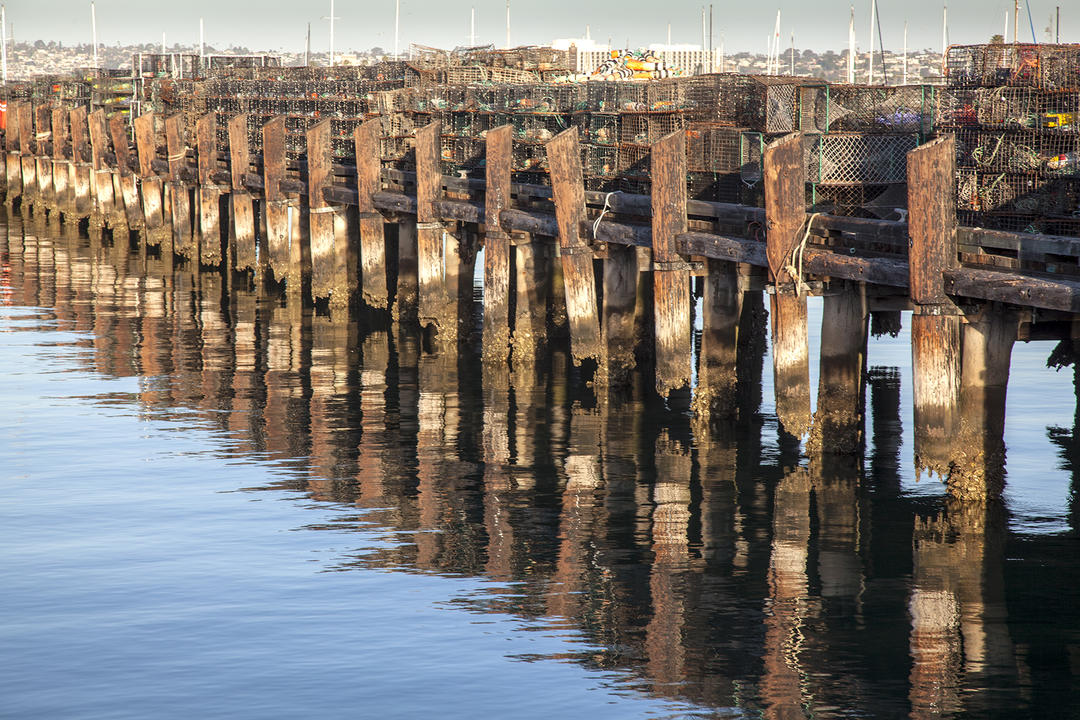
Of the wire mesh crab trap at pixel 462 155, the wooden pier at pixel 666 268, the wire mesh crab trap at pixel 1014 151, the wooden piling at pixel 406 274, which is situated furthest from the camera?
the wire mesh crab trap at pixel 462 155

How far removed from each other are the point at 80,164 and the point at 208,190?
11.3m

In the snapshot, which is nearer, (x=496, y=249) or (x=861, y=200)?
(x=861, y=200)

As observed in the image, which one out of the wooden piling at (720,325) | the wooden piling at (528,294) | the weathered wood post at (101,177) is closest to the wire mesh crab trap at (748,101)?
the wooden piling at (720,325)

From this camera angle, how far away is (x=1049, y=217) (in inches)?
650

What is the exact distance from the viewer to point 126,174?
1598 inches

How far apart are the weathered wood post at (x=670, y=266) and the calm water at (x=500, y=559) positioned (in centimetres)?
88

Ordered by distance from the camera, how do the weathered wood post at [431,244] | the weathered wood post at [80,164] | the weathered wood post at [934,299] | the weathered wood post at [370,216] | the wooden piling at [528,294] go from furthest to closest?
the weathered wood post at [80,164] → the weathered wood post at [370,216] → the weathered wood post at [431,244] → the wooden piling at [528,294] → the weathered wood post at [934,299]

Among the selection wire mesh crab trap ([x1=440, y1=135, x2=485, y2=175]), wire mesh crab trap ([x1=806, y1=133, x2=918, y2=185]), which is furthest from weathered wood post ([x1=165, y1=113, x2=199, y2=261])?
wire mesh crab trap ([x1=806, y1=133, x2=918, y2=185])

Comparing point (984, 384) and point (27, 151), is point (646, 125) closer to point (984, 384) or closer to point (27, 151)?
point (984, 384)

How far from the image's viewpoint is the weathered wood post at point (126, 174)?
40469 millimetres

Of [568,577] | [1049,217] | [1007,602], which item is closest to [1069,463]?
[1049,217]

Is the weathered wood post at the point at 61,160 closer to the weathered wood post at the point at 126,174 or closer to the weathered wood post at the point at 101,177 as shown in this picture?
the weathered wood post at the point at 101,177

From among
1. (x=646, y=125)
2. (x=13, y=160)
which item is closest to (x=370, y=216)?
(x=646, y=125)


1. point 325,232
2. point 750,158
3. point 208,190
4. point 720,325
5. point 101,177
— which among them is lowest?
point 720,325
